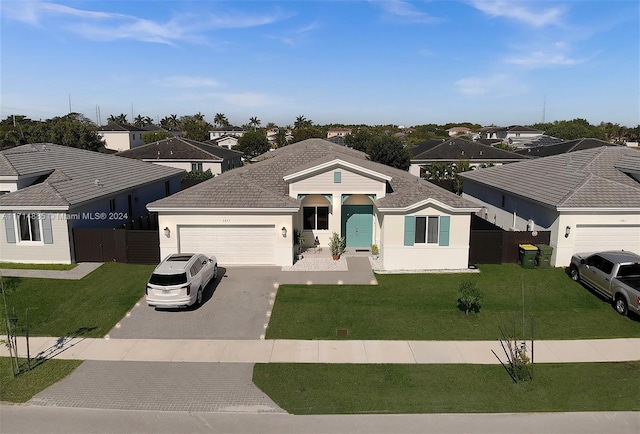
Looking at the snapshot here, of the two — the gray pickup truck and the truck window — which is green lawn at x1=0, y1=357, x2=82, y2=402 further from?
the truck window

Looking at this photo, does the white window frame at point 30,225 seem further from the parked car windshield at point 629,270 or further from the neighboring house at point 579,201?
the parked car windshield at point 629,270

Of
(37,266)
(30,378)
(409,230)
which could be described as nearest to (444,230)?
(409,230)

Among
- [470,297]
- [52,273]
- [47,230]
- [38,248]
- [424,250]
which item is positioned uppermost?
[47,230]

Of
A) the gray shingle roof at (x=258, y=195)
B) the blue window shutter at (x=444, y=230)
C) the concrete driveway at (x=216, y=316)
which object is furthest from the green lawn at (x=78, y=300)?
the blue window shutter at (x=444, y=230)

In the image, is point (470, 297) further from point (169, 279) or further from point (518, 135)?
point (518, 135)

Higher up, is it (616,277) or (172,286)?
(616,277)

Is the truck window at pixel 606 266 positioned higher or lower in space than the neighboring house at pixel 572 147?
lower
